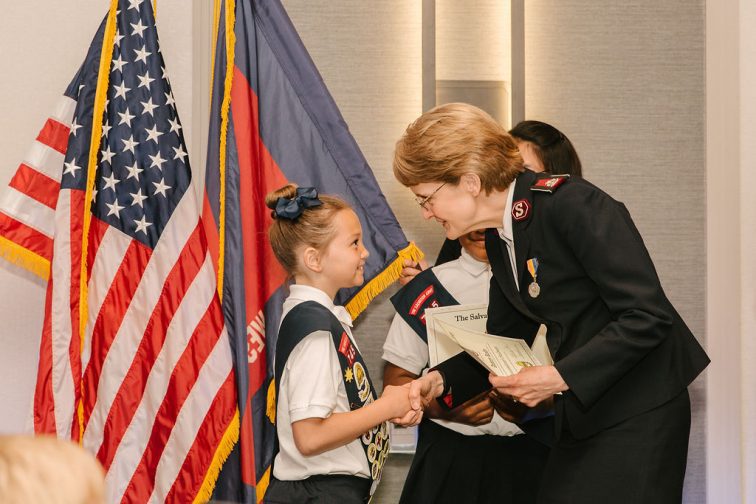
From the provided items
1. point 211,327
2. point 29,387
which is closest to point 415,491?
point 211,327

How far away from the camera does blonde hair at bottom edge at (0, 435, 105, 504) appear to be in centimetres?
74

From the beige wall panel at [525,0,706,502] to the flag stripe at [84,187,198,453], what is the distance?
4.68 feet

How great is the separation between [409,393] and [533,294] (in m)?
0.46

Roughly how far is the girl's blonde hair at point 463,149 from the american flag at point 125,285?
94 centimetres

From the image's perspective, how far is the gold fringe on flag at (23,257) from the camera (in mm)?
2564

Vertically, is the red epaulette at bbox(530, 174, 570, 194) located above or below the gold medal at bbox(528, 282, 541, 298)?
above

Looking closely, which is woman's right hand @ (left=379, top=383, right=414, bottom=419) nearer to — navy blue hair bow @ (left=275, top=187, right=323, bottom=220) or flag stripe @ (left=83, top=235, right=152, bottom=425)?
navy blue hair bow @ (left=275, top=187, right=323, bottom=220)

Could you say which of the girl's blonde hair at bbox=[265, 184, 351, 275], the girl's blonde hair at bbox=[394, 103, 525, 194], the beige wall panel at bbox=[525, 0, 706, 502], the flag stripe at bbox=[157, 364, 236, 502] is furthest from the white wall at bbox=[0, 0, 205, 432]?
the beige wall panel at bbox=[525, 0, 706, 502]

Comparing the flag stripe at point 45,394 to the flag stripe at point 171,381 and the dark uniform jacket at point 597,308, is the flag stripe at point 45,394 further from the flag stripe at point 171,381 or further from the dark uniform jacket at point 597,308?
the dark uniform jacket at point 597,308

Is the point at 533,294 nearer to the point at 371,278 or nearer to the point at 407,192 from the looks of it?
the point at 371,278

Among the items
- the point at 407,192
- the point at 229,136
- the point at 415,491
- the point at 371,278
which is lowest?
the point at 415,491

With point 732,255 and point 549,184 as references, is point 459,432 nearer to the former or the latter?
point 549,184

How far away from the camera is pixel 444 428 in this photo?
101 inches

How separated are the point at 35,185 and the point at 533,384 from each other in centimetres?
173
